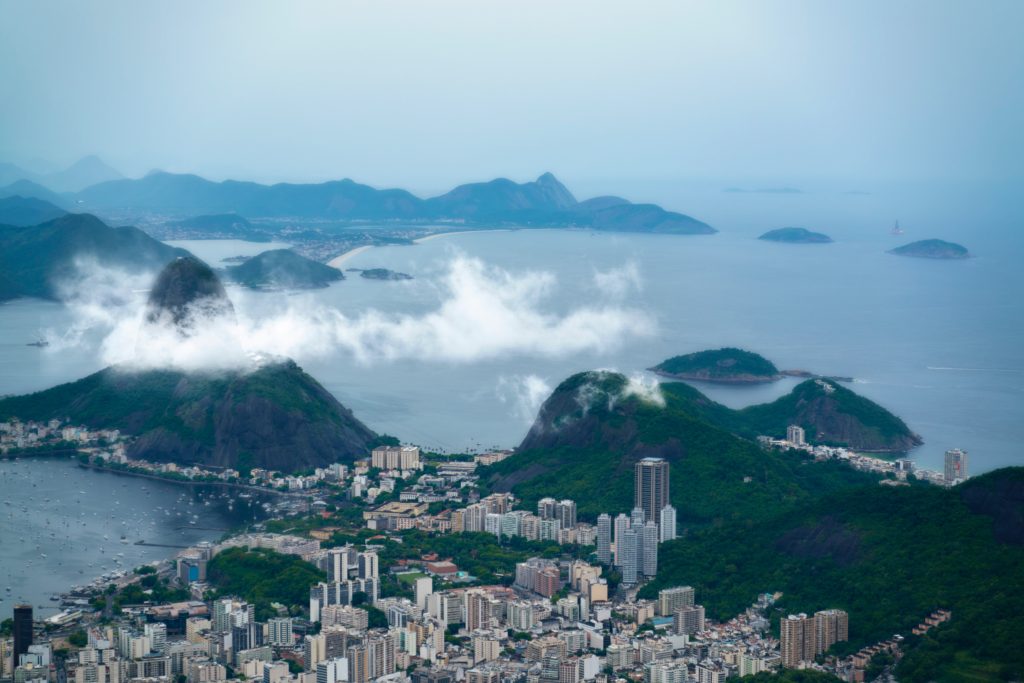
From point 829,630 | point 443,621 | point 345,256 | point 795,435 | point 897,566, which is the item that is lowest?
point 443,621

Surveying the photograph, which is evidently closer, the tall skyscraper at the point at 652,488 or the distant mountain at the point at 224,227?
the tall skyscraper at the point at 652,488

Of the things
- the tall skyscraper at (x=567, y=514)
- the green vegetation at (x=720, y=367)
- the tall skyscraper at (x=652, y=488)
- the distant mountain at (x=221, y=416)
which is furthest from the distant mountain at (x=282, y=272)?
the tall skyscraper at (x=652, y=488)

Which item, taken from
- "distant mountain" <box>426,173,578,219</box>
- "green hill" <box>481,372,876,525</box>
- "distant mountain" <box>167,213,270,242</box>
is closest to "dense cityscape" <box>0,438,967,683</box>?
"green hill" <box>481,372,876,525</box>

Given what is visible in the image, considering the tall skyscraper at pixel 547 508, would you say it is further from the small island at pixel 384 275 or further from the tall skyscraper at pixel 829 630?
the small island at pixel 384 275

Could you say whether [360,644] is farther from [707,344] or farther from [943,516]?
[707,344]

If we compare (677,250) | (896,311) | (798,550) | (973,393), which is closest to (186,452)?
(798,550)

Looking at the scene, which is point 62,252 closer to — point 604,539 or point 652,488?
point 652,488

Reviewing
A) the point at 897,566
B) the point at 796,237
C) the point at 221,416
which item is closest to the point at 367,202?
the point at 796,237
